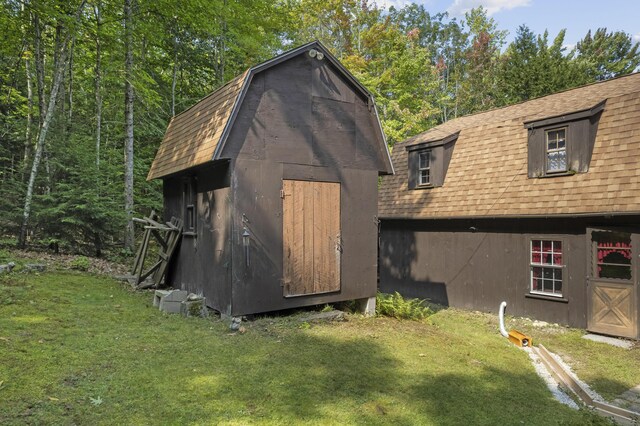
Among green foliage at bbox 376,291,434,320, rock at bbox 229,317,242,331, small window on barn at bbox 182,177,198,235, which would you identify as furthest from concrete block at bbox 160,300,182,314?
green foliage at bbox 376,291,434,320

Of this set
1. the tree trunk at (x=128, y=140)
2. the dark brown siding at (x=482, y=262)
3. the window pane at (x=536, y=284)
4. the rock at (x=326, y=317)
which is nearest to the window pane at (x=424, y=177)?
the dark brown siding at (x=482, y=262)

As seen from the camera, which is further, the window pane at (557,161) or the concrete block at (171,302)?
the window pane at (557,161)

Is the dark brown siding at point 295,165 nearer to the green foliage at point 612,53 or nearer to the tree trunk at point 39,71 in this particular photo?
the tree trunk at point 39,71

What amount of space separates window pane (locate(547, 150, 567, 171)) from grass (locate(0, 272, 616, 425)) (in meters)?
5.34

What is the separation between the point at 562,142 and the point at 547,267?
11.3 feet

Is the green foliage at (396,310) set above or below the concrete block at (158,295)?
below

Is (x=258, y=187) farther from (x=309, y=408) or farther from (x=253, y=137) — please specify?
(x=309, y=408)

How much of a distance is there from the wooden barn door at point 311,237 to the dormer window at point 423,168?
250 inches

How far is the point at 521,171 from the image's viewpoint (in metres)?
11.5

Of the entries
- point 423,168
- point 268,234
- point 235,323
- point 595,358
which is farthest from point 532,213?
point 235,323

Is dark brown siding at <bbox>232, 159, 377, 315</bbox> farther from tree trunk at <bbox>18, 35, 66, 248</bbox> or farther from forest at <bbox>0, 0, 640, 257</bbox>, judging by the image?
tree trunk at <bbox>18, 35, 66, 248</bbox>

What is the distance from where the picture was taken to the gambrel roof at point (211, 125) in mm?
7531

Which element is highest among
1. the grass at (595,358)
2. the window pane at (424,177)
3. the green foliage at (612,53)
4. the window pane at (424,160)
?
the green foliage at (612,53)

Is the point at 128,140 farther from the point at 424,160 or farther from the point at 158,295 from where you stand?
the point at 424,160
